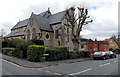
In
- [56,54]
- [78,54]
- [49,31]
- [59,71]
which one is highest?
[49,31]

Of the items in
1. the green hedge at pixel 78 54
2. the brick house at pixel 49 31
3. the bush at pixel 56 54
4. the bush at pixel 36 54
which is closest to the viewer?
the bush at pixel 36 54

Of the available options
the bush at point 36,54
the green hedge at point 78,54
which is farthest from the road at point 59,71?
the green hedge at point 78,54

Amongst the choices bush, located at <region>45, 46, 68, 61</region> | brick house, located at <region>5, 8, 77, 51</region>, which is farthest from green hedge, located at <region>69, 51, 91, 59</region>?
brick house, located at <region>5, 8, 77, 51</region>

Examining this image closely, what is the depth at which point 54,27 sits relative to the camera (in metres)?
40.0

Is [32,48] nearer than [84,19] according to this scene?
Yes

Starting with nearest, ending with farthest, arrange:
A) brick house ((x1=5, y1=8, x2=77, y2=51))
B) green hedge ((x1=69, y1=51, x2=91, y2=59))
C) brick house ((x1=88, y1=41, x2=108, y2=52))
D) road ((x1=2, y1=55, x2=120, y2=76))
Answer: road ((x1=2, y1=55, x2=120, y2=76)) → green hedge ((x1=69, y1=51, x2=91, y2=59)) → brick house ((x1=5, y1=8, x2=77, y2=51)) → brick house ((x1=88, y1=41, x2=108, y2=52))

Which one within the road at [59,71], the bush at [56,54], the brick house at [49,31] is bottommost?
the road at [59,71]

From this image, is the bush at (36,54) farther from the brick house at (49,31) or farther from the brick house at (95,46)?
the brick house at (95,46)

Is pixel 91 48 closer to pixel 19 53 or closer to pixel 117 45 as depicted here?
pixel 19 53

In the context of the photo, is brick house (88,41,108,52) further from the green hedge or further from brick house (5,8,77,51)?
the green hedge

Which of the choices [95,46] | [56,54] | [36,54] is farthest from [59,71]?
[95,46]

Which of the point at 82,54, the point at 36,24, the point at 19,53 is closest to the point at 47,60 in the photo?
the point at 19,53

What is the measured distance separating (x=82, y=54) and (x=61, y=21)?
16525 mm

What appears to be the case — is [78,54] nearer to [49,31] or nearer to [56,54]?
[56,54]
